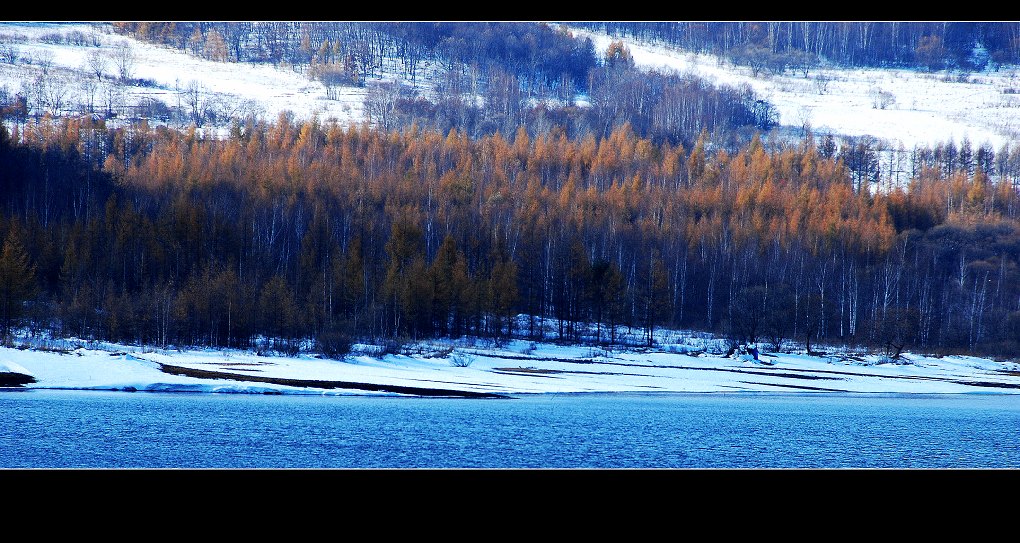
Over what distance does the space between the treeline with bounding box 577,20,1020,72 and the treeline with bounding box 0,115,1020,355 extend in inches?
2618

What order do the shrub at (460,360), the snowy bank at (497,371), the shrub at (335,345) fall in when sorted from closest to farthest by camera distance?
the snowy bank at (497,371), the shrub at (460,360), the shrub at (335,345)

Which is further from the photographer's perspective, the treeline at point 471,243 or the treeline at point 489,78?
the treeline at point 489,78

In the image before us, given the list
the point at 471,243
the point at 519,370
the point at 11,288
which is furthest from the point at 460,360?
the point at 471,243

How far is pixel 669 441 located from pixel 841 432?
20.2 ft

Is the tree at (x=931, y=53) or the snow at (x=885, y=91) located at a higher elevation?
the tree at (x=931, y=53)

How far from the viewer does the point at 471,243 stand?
6819cm

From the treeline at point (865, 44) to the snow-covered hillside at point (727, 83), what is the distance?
12.3 ft

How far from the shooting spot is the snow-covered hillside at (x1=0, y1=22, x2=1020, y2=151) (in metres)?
120

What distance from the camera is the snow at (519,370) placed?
3428 cm

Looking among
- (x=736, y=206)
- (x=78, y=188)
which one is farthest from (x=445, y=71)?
(x=78, y=188)

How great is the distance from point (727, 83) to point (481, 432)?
434 feet

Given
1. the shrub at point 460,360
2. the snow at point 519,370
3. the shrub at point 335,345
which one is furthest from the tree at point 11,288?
the shrub at point 460,360

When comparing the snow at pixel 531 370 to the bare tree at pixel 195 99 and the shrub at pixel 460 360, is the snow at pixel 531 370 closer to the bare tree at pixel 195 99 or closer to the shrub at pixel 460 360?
the shrub at pixel 460 360

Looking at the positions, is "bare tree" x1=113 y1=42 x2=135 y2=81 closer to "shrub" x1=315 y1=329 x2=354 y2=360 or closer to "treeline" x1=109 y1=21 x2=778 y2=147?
"treeline" x1=109 y1=21 x2=778 y2=147
